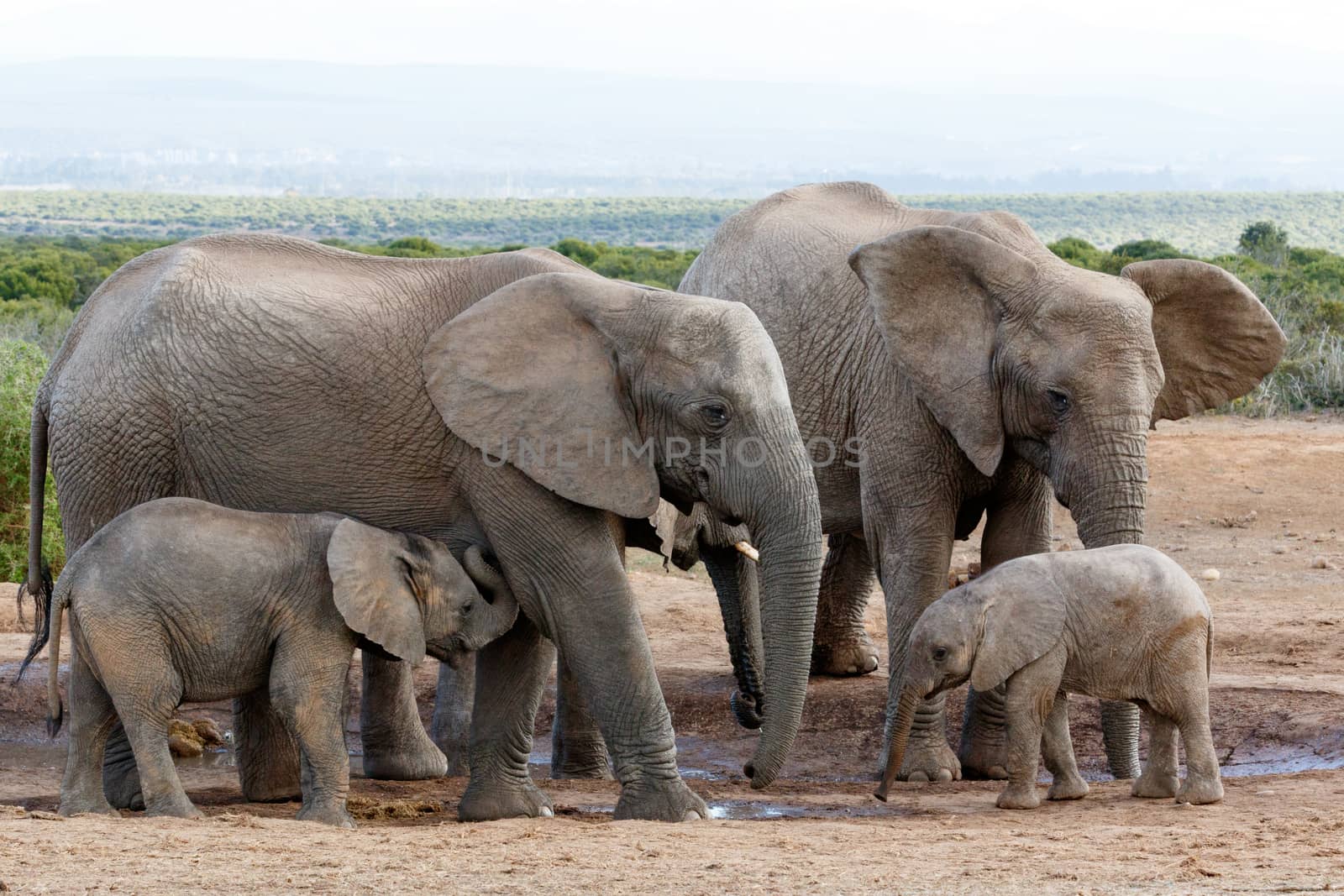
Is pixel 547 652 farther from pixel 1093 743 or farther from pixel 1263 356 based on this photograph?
pixel 1263 356

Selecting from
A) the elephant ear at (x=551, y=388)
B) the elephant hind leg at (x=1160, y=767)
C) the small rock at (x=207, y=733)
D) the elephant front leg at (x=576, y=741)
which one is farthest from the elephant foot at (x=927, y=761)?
the small rock at (x=207, y=733)

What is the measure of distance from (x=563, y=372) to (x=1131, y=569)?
Result: 2163mm

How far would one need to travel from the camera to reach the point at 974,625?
678cm

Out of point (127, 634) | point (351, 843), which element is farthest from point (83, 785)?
point (351, 843)

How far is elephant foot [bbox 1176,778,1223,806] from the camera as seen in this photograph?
6727 millimetres

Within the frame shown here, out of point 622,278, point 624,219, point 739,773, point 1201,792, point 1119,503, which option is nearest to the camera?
point 1201,792

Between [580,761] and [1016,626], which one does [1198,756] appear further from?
[580,761]

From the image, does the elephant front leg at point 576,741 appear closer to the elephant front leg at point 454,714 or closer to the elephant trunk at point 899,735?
the elephant front leg at point 454,714

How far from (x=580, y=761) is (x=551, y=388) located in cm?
229

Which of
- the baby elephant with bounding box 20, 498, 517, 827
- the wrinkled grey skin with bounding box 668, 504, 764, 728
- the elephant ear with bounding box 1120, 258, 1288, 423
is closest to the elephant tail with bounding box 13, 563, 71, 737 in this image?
the baby elephant with bounding box 20, 498, 517, 827

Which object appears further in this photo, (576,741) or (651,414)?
(576,741)

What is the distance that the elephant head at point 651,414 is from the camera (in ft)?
21.4

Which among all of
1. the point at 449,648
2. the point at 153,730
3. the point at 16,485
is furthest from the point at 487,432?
the point at 16,485

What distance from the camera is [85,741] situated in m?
6.68
